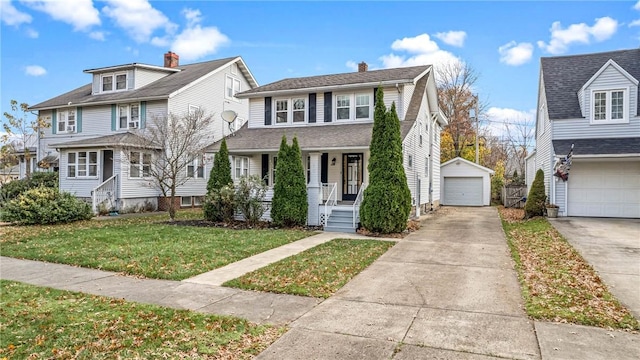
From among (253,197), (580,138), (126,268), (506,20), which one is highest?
Result: (506,20)

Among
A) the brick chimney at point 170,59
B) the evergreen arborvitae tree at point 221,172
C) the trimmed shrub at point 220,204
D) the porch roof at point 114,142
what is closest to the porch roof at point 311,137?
the evergreen arborvitae tree at point 221,172

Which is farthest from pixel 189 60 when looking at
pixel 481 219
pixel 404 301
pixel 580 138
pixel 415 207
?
pixel 404 301

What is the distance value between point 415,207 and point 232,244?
9567 mm

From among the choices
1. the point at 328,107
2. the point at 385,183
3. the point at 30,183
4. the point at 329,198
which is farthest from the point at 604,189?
the point at 30,183

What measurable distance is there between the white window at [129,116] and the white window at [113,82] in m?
1.95

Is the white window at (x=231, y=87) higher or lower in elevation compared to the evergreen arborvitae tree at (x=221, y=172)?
higher

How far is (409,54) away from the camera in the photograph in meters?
30.0

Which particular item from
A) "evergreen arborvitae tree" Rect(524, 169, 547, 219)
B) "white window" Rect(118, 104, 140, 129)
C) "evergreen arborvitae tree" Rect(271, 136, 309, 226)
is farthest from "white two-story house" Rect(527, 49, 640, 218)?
"white window" Rect(118, 104, 140, 129)

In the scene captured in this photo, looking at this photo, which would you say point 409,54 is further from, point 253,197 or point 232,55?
point 253,197

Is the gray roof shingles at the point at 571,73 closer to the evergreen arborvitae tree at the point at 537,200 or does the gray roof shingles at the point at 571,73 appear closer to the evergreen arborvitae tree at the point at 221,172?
the evergreen arborvitae tree at the point at 537,200

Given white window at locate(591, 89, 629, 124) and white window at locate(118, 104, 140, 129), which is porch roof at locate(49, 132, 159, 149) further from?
white window at locate(591, 89, 629, 124)

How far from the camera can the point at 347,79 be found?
17969mm

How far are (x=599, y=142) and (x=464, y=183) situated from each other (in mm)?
10702

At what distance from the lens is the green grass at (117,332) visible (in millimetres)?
4211
